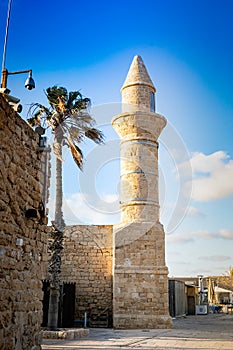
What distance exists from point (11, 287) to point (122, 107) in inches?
433

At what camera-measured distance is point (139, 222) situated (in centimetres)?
1402

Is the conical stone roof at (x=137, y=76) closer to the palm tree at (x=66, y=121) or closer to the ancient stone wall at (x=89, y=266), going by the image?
the palm tree at (x=66, y=121)

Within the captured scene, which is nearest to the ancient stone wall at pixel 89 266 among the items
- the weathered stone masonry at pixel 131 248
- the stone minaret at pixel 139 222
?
the weathered stone masonry at pixel 131 248

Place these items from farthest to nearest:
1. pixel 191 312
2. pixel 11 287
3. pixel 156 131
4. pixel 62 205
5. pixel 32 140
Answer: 1. pixel 191 312
2. pixel 156 131
3. pixel 62 205
4. pixel 32 140
5. pixel 11 287

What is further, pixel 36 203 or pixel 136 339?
pixel 136 339


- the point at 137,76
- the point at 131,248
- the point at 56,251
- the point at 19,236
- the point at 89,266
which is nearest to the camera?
the point at 19,236

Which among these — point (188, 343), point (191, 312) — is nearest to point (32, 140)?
point (188, 343)

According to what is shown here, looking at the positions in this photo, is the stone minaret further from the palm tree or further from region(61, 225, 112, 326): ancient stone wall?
the palm tree

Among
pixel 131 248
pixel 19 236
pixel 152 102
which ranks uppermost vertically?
pixel 152 102

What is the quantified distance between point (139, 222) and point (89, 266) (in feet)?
7.69

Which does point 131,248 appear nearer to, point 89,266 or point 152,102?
point 89,266

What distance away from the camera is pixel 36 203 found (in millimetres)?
6227

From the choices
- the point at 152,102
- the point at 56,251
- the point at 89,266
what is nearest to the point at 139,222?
the point at 89,266

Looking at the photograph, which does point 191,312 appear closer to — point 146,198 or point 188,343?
point 146,198
